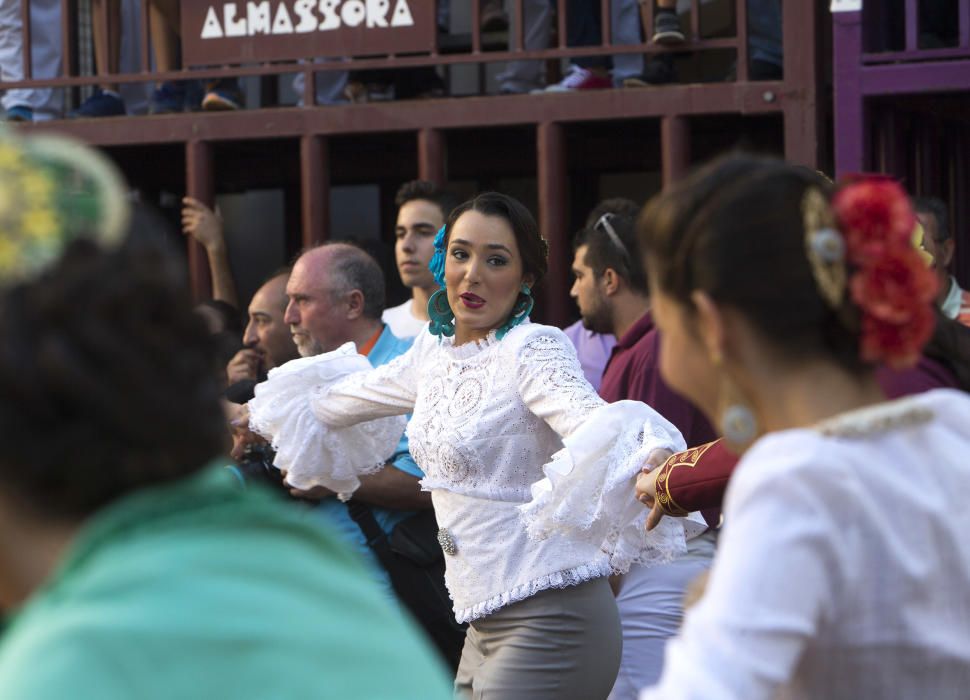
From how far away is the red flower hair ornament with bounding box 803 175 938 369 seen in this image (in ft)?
5.74

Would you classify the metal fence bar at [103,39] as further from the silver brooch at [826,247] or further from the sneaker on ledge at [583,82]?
the silver brooch at [826,247]

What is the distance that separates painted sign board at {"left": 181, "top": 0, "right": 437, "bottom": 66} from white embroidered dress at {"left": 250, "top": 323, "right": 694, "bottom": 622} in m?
2.62

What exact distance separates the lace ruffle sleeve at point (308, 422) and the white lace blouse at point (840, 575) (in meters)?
2.60

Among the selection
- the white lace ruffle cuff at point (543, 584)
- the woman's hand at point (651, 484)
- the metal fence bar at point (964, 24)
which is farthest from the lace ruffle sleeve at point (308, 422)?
the metal fence bar at point (964, 24)

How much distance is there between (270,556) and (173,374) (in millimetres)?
174

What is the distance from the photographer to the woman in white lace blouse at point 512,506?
3594 mm

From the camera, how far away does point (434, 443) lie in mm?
3818

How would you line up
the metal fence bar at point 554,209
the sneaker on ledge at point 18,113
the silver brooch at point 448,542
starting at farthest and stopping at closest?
the sneaker on ledge at point 18,113 → the metal fence bar at point 554,209 → the silver brooch at point 448,542

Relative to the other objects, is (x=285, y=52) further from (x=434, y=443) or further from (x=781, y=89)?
(x=434, y=443)

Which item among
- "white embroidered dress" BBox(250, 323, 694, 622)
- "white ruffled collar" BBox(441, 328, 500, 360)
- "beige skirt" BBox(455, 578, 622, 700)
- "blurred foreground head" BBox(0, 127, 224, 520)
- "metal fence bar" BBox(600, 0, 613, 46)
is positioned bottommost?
"beige skirt" BBox(455, 578, 622, 700)

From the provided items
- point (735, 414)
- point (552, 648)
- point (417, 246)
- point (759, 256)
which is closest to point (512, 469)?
point (552, 648)

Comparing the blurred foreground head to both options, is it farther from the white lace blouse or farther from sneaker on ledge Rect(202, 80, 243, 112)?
sneaker on ledge Rect(202, 80, 243, 112)

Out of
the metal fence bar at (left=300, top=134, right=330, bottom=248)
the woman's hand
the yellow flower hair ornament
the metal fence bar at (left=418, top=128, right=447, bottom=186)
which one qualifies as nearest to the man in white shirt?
the metal fence bar at (left=418, top=128, right=447, bottom=186)

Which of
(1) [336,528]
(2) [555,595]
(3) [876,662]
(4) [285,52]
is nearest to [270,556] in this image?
(3) [876,662]
